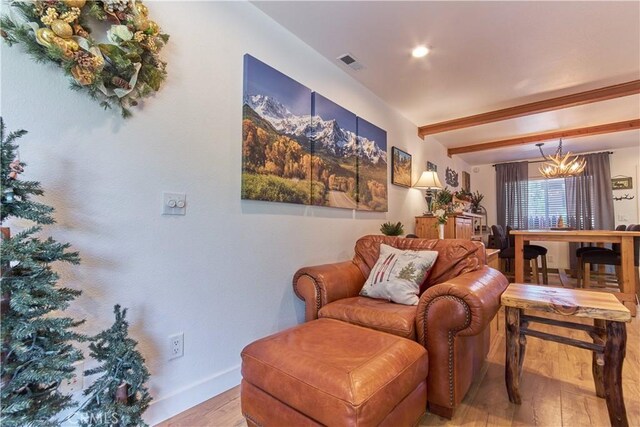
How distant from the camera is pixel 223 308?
68.9 inches

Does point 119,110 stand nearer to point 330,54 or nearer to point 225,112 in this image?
point 225,112

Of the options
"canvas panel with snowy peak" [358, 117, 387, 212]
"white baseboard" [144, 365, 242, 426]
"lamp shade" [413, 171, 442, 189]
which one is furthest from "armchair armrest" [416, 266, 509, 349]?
"lamp shade" [413, 171, 442, 189]

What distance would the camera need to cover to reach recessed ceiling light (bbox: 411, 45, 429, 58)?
7.91ft

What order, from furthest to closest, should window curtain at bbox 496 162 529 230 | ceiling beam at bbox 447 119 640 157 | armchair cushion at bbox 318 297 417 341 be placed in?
window curtain at bbox 496 162 529 230 < ceiling beam at bbox 447 119 640 157 < armchair cushion at bbox 318 297 417 341

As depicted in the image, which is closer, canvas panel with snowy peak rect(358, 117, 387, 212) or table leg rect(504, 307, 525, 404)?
table leg rect(504, 307, 525, 404)

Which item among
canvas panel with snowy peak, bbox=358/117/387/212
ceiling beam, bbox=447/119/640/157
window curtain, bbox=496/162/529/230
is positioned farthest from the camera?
window curtain, bbox=496/162/529/230

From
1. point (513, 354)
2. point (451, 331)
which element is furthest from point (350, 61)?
point (513, 354)

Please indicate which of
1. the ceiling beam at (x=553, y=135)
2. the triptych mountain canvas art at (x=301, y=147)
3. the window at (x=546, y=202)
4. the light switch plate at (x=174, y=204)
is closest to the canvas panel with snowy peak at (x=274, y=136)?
the triptych mountain canvas art at (x=301, y=147)

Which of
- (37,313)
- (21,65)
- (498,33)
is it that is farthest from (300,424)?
(498,33)

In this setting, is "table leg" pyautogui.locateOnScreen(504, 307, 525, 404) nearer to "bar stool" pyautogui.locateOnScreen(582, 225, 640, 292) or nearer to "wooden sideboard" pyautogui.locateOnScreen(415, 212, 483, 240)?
"wooden sideboard" pyautogui.locateOnScreen(415, 212, 483, 240)

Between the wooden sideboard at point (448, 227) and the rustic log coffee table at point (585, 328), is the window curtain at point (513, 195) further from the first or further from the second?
the rustic log coffee table at point (585, 328)

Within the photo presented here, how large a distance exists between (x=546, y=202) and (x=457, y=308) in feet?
20.5

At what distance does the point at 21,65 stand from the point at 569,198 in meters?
7.68

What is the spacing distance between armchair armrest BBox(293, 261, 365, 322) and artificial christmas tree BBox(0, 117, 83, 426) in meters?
1.24
